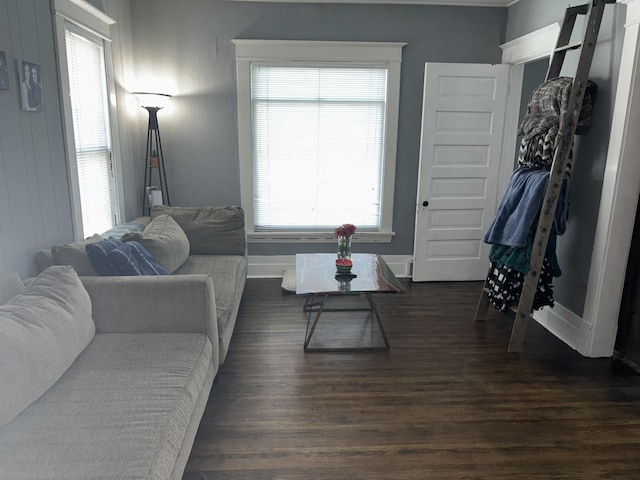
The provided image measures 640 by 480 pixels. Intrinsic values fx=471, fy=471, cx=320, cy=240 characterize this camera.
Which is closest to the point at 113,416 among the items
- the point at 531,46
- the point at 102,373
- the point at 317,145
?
the point at 102,373

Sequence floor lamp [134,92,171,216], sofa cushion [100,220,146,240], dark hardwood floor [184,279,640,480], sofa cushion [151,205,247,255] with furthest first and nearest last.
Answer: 1. floor lamp [134,92,171,216]
2. sofa cushion [151,205,247,255]
3. sofa cushion [100,220,146,240]
4. dark hardwood floor [184,279,640,480]

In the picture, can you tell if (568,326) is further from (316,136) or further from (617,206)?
(316,136)

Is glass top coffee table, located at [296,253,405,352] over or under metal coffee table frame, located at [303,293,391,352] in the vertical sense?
over

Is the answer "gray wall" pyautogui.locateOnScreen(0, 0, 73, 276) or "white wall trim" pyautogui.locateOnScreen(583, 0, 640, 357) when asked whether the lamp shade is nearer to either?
"gray wall" pyautogui.locateOnScreen(0, 0, 73, 276)

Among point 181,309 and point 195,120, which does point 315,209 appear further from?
point 181,309

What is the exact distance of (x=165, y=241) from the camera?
3109 mm

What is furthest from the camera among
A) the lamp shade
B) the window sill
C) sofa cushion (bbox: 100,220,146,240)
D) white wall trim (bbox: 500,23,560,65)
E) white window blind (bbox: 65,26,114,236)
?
the window sill

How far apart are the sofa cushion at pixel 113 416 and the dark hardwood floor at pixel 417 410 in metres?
0.43

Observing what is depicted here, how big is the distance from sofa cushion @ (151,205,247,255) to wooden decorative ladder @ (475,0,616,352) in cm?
218

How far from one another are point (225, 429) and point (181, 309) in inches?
24.5

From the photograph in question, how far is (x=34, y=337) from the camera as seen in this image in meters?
1.70

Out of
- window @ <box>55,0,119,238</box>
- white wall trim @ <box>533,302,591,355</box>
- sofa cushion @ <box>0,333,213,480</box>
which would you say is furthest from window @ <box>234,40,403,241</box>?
sofa cushion @ <box>0,333,213,480</box>

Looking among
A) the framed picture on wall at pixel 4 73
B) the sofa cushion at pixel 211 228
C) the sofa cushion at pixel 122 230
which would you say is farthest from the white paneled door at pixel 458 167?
the framed picture on wall at pixel 4 73

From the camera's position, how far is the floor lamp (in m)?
4.06
